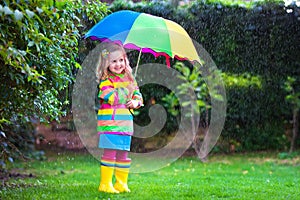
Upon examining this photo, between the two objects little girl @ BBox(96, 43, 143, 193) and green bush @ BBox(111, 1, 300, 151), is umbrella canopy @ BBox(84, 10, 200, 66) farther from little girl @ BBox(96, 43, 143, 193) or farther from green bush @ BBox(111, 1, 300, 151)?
green bush @ BBox(111, 1, 300, 151)

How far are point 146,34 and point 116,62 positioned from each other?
0.39m

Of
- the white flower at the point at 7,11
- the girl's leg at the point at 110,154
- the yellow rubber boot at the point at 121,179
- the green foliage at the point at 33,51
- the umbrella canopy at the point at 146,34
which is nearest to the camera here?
the white flower at the point at 7,11

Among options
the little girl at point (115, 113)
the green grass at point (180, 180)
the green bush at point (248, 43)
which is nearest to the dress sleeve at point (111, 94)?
the little girl at point (115, 113)

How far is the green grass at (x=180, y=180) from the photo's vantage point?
448 cm

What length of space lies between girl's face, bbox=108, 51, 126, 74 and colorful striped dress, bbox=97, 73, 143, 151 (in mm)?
90

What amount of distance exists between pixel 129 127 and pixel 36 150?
4199 millimetres

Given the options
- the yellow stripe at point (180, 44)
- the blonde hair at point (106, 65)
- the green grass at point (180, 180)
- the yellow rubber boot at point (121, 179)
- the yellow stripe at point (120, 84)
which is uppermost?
the yellow stripe at point (180, 44)

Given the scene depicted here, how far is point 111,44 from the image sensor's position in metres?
4.64

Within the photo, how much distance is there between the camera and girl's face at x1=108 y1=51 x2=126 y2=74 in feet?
14.5

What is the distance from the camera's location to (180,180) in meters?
5.61

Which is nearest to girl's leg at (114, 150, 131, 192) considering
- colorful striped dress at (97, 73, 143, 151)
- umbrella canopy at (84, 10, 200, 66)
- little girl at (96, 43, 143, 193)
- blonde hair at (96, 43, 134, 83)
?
little girl at (96, 43, 143, 193)

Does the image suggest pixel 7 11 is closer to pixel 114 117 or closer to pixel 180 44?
pixel 114 117

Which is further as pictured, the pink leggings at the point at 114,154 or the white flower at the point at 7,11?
the pink leggings at the point at 114,154

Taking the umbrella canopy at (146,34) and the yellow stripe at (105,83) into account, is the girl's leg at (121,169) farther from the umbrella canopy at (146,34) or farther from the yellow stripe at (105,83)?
the umbrella canopy at (146,34)
